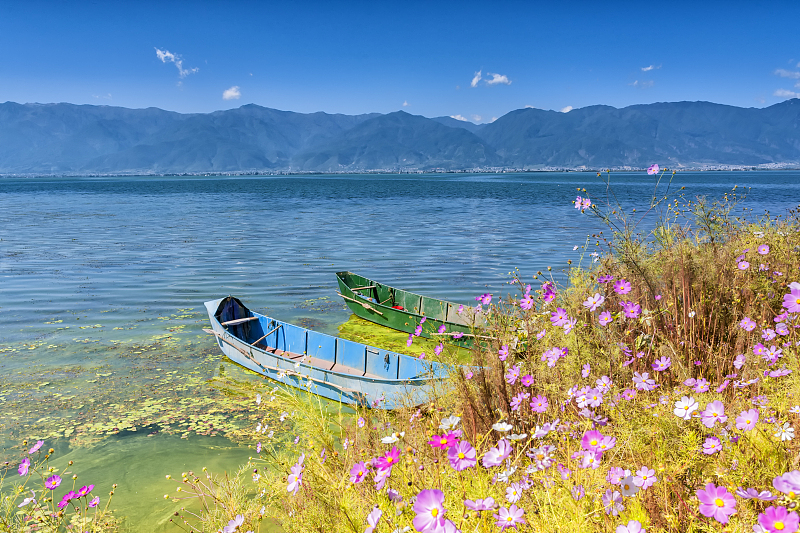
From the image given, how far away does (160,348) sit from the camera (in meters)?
14.5

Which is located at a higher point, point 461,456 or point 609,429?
point 461,456

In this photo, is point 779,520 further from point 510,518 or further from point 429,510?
point 429,510

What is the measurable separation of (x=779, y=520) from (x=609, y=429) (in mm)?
2641

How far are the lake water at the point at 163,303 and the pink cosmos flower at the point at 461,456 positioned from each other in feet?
20.0

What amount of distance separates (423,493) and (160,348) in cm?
1399

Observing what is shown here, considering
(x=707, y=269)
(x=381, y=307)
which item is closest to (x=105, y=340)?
(x=381, y=307)

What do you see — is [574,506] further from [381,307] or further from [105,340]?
[105,340]

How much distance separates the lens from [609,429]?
4656mm

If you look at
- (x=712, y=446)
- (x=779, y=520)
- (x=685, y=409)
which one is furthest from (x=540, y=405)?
(x=779, y=520)

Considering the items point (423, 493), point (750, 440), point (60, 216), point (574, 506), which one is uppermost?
point (423, 493)

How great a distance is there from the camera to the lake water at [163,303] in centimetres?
952

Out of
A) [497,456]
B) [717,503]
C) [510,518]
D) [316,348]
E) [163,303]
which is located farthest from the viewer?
[163,303]

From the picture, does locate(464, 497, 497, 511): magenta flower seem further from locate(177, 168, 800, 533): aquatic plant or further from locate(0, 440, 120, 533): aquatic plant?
locate(0, 440, 120, 533): aquatic plant

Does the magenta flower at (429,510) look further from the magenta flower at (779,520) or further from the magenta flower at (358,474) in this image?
the magenta flower at (779,520)
